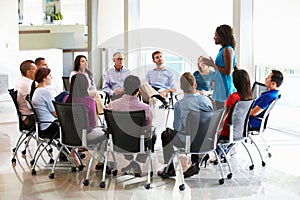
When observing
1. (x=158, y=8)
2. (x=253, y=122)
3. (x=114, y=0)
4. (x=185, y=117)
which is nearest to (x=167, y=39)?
(x=158, y=8)

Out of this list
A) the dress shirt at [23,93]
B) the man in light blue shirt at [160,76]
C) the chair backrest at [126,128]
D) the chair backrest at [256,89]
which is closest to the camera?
the chair backrest at [126,128]

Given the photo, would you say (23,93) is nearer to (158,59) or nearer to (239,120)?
(158,59)

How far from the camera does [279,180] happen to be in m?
4.79

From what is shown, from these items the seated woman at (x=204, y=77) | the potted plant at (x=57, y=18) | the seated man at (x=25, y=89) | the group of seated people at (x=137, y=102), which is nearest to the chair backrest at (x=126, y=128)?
the group of seated people at (x=137, y=102)

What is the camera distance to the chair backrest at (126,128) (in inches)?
168

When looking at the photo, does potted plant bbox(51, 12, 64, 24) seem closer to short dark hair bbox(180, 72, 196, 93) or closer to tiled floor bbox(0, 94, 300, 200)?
tiled floor bbox(0, 94, 300, 200)

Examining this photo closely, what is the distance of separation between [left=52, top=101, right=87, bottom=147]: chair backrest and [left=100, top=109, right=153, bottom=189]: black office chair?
13.2 inches

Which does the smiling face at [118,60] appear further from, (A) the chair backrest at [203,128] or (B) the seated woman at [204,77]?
(A) the chair backrest at [203,128]

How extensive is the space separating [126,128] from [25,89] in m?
2.42

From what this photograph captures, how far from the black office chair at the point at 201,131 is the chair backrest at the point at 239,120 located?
29cm

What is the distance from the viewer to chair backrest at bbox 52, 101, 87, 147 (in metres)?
4.63

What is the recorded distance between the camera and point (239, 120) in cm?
489

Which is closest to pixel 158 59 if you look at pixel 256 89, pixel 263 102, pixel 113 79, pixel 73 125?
pixel 113 79

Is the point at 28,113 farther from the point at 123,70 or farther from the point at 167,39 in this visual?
the point at 167,39
